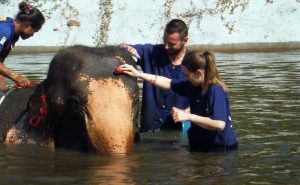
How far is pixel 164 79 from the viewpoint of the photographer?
793 cm

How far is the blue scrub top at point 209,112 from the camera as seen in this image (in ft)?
23.2

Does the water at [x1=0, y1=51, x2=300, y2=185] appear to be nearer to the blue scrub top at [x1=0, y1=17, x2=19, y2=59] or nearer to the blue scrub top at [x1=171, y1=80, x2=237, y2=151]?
the blue scrub top at [x1=171, y1=80, x2=237, y2=151]

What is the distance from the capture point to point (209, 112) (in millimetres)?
7164

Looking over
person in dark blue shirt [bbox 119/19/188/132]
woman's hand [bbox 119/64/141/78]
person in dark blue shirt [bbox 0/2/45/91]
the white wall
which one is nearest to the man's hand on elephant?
person in dark blue shirt [bbox 119/19/188/132]

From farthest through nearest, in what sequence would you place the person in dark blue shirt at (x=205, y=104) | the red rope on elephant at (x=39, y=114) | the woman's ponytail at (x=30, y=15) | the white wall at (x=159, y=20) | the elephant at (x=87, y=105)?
the white wall at (x=159, y=20)
the woman's ponytail at (x=30, y=15)
the red rope on elephant at (x=39, y=114)
the person in dark blue shirt at (x=205, y=104)
the elephant at (x=87, y=105)

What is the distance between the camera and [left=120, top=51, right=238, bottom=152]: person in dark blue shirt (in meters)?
7.04

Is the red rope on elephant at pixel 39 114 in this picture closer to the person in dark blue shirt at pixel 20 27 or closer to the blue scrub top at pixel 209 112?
the person in dark blue shirt at pixel 20 27

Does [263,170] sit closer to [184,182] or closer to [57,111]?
[184,182]

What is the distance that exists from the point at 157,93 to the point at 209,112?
1.81 metres

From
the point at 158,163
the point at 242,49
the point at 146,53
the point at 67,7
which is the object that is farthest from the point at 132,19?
the point at 158,163

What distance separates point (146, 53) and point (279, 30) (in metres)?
23.3

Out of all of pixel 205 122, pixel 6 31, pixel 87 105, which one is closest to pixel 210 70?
pixel 205 122

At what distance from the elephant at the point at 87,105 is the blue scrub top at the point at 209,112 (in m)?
0.59

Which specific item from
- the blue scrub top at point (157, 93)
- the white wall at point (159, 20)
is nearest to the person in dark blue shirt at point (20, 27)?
the blue scrub top at point (157, 93)
